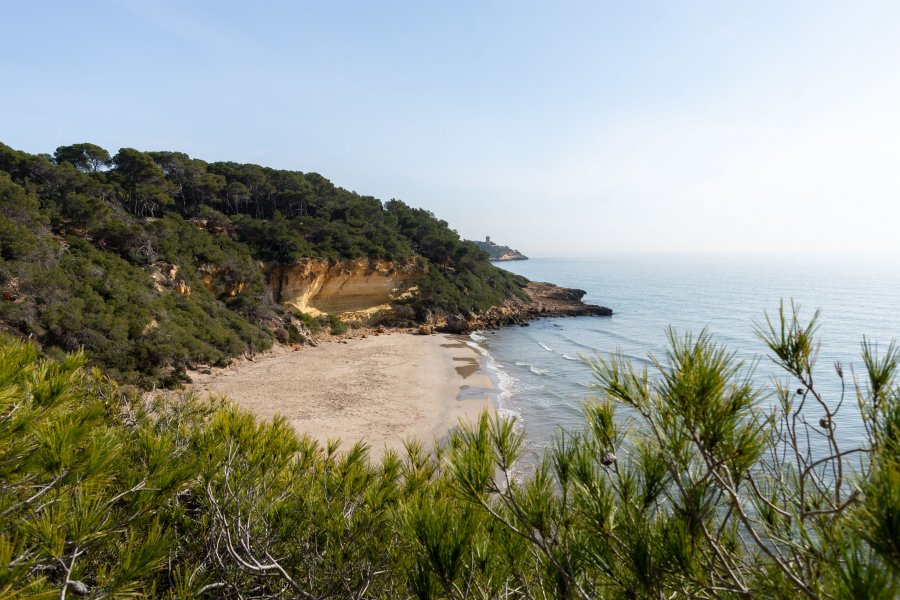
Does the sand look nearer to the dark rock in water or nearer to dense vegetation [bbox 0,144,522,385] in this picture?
dense vegetation [bbox 0,144,522,385]

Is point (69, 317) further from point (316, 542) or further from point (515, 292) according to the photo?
point (515, 292)

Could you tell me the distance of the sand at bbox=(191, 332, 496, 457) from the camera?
15.3 meters

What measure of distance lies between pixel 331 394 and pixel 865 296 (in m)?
61.3

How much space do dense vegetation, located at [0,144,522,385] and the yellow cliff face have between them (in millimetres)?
810

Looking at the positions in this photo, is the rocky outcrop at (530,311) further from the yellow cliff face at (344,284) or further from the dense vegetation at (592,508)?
the dense vegetation at (592,508)

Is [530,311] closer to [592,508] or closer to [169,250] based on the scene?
[169,250]

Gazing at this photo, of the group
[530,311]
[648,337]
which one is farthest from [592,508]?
[530,311]

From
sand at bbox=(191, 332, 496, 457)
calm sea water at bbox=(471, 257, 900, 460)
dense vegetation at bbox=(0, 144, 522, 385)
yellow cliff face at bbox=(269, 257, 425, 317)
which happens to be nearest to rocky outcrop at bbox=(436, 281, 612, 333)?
dense vegetation at bbox=(0, 144, 522, 385)

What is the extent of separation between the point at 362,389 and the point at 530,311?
A: 87.3ft

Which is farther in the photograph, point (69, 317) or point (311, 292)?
point (311, 292)

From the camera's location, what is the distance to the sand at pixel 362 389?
15.3 meters

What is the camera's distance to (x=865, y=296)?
5022 centimetres

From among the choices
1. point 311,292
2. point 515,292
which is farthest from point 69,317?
point 515,292

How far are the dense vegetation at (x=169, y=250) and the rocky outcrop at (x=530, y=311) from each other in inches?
41.5
